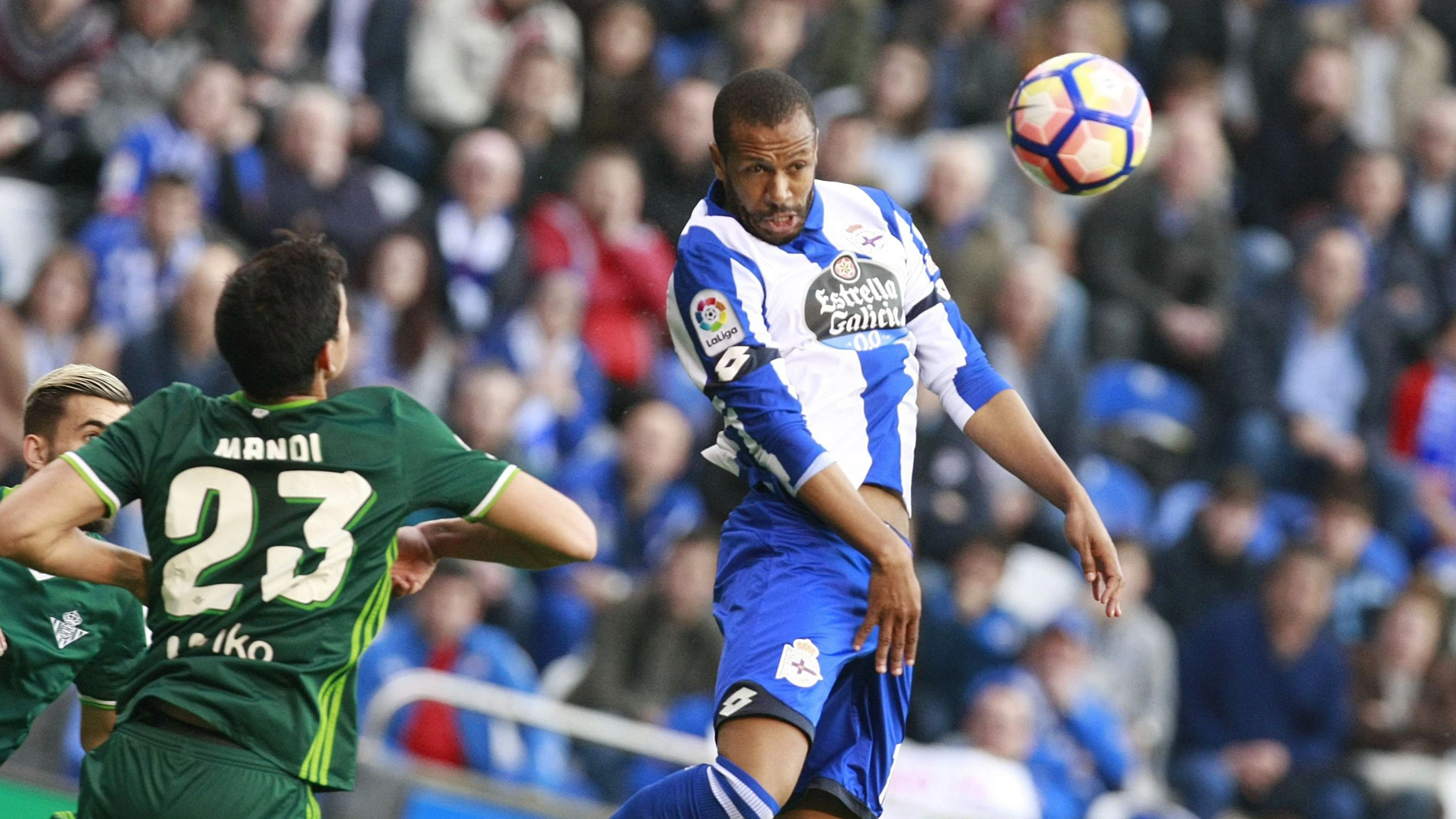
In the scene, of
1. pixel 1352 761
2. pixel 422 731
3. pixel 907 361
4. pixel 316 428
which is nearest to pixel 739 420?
pixel 907 361

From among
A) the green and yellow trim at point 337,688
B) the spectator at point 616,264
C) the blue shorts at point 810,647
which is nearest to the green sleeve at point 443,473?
the green and yellow trim at point 337,688

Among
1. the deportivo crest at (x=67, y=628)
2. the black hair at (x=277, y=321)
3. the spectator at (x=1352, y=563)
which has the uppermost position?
the black hair at (x=277, y=321)

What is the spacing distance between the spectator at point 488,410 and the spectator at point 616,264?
733mm

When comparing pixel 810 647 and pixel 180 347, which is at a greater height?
pixel 810 647

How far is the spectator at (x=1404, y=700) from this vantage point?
31.9 feet

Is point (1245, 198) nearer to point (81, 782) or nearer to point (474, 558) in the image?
point (474, 558)

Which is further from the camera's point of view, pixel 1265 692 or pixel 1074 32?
pixel 1074 32

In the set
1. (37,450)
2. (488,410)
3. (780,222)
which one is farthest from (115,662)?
(488,410)

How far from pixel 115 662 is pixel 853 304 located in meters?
2.12

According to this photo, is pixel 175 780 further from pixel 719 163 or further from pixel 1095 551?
pixel 1095 551

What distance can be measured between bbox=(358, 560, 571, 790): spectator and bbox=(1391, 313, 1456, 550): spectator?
19.1 feet

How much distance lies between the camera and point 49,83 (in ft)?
34.1

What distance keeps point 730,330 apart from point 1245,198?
8.79 m

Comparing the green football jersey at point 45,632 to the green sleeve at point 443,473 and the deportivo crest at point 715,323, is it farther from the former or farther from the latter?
the deportivo crest at point 715,323
